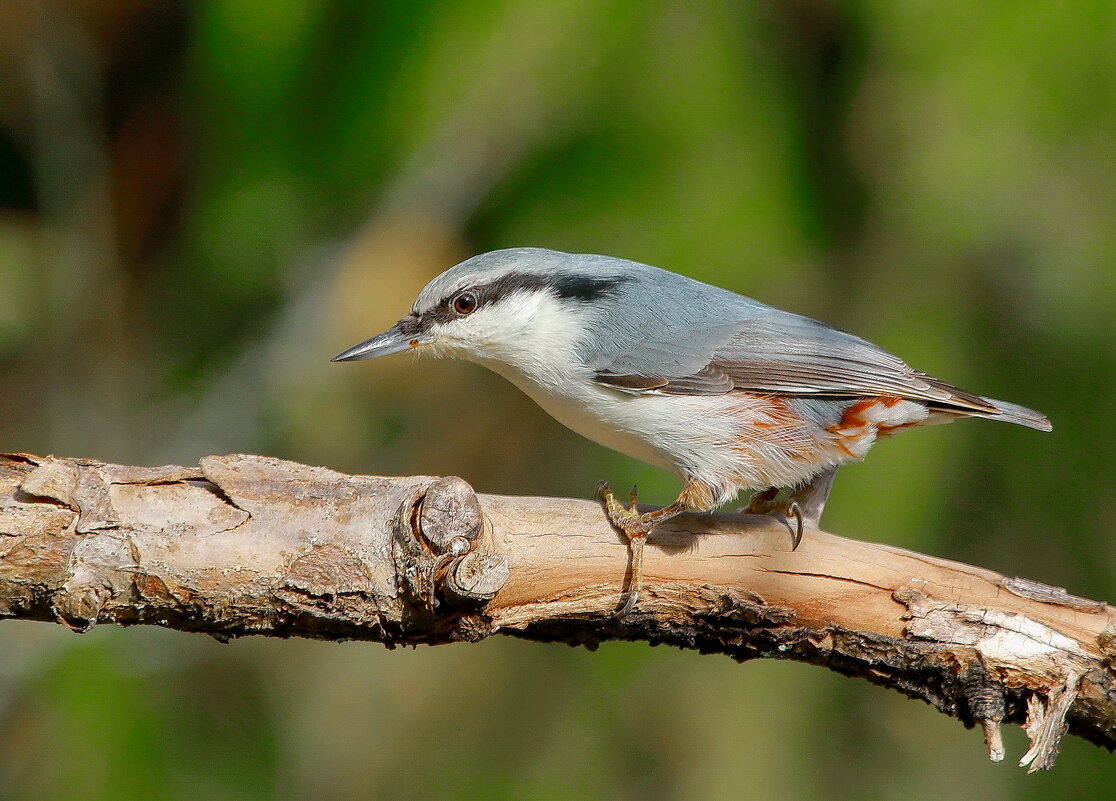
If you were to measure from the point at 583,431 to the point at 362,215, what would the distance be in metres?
1.41

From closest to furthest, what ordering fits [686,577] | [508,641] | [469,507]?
1. [469,507]
2. [686,577]
3. [508,641]

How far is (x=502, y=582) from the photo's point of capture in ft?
6.42

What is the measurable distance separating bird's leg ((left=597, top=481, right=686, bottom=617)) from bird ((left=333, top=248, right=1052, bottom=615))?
0.31ft

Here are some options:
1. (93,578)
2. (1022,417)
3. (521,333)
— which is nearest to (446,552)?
(93,578)

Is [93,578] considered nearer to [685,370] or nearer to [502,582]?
[502,582]

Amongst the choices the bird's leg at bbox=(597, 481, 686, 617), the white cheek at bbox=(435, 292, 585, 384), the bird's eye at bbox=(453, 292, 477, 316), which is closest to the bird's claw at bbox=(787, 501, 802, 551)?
the bird's leg at bbox=(597, 481, 686, 617)

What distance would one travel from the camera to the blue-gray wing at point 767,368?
2578mm

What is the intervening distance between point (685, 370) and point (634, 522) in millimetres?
527

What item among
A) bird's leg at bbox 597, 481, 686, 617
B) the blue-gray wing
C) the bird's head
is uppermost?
the bird's head

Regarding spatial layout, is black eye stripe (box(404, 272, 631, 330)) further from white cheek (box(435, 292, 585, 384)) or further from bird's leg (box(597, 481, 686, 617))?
bird's leg (box(597, 481, 686, 617))

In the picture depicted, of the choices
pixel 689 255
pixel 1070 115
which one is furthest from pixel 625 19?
pixel 1070 115

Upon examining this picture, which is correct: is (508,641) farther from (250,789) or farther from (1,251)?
(1,251)

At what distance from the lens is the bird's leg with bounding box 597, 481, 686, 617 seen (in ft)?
7.13

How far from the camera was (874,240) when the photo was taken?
3.43m
